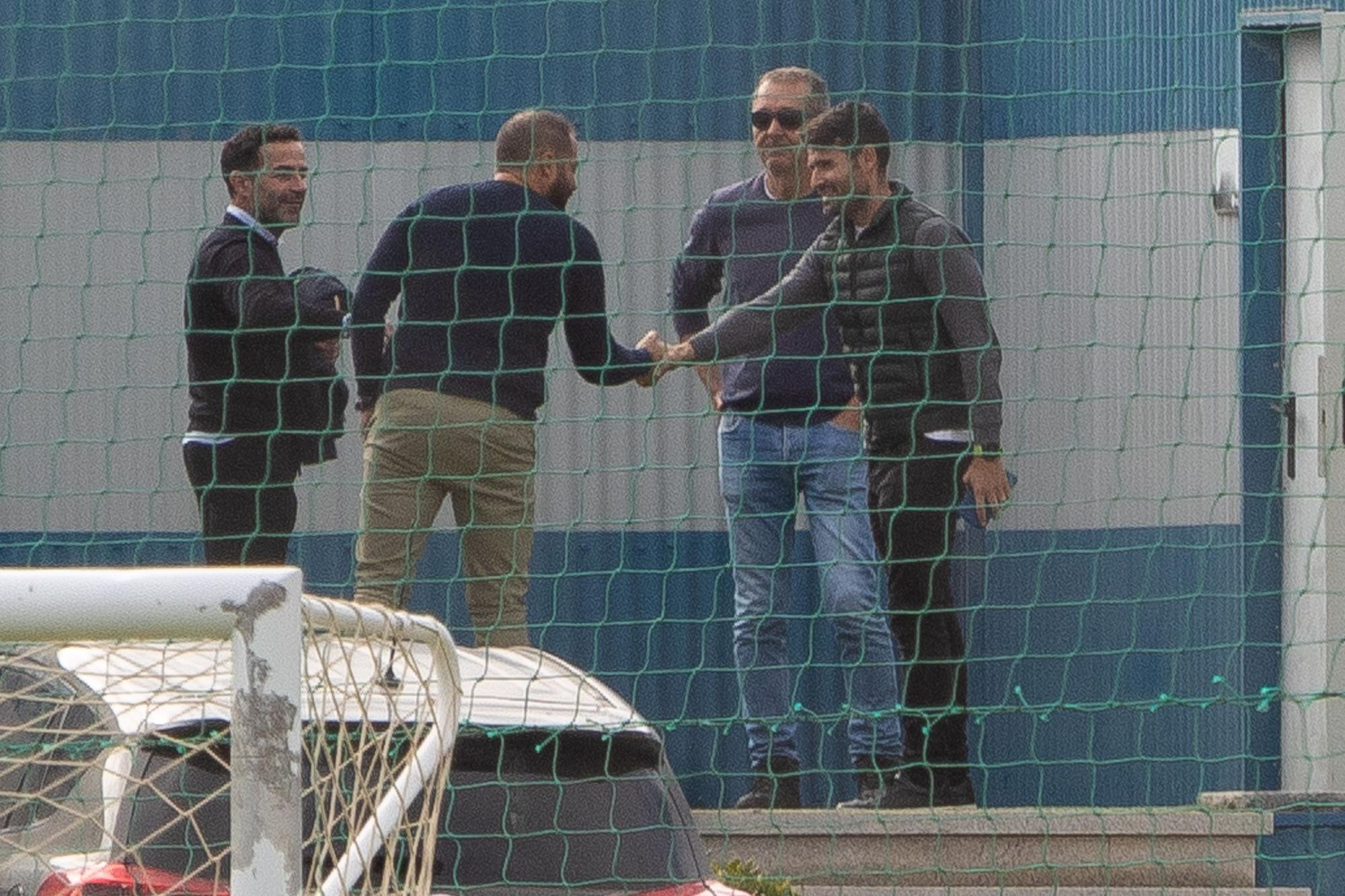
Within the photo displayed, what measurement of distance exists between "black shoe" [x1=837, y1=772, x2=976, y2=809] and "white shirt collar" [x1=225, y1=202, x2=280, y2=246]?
2.03 m

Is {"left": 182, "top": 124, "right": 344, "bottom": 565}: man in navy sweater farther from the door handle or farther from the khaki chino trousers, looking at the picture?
the door handle

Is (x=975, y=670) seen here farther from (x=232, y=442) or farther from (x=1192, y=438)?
(x=232, y=442)

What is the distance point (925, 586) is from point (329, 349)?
1.66m

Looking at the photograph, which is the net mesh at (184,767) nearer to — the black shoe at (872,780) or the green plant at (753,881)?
the green plant at (753,881)

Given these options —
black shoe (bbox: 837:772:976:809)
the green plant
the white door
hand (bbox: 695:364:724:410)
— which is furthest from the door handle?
the green plant

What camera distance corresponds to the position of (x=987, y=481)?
5969 mm

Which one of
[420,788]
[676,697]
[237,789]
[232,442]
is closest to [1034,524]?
[676,697]

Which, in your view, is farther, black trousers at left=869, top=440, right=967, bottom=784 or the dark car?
black trousers at left=869, top=440, right=967, bottom=784

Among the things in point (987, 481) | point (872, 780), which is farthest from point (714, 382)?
point (872, 780)

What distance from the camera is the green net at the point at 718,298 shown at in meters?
7.24

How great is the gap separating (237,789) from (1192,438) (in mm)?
5237

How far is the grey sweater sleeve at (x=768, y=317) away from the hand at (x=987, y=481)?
58cm

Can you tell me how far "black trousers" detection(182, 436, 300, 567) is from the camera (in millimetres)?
6328

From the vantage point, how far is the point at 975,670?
761 cm
